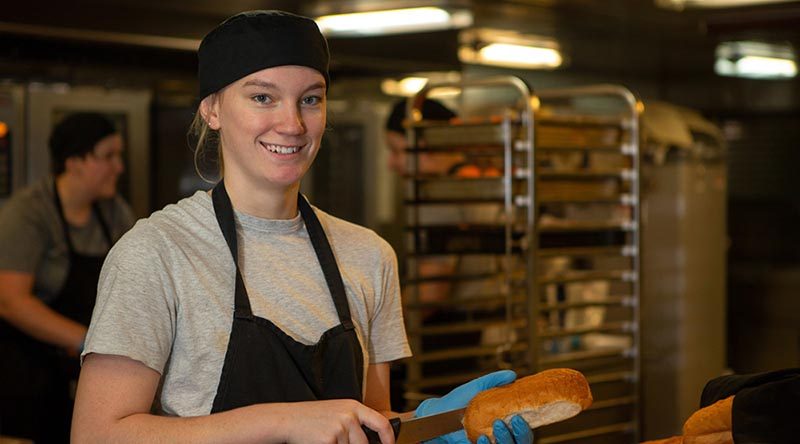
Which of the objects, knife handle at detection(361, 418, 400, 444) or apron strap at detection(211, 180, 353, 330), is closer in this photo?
knife handle at detection(361, 418, 400, 444)

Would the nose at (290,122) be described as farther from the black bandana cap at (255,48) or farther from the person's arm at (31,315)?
the person's arm at (31,315)

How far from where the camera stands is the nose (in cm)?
188

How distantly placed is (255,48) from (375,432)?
0.69 meters

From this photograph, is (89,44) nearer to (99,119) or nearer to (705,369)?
(99,119)

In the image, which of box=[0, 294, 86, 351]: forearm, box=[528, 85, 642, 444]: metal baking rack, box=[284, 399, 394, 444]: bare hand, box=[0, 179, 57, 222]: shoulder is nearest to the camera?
box=[284, 399, 394, 444]: bare hand

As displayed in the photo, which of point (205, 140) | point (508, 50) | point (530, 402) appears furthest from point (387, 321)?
point (508, 50)

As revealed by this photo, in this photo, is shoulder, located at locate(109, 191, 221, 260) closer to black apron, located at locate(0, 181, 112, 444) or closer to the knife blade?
the knife blade

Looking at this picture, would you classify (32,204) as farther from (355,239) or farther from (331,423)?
(331,423)

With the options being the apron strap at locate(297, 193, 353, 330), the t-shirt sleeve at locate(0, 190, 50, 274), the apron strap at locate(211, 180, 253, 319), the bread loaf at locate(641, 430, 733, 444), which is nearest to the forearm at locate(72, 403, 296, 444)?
the apron strap at locate(211, 180, 253, 319)

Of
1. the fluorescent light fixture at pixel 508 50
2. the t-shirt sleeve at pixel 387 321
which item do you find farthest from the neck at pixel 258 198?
the fluorescent light fixture at pixel 508 50

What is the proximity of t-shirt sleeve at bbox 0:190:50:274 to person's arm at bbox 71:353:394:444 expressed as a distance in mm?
2310

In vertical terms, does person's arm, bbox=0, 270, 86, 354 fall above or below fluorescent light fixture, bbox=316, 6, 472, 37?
below

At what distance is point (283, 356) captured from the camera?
6.24 feet

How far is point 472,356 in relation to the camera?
14.7 feet
